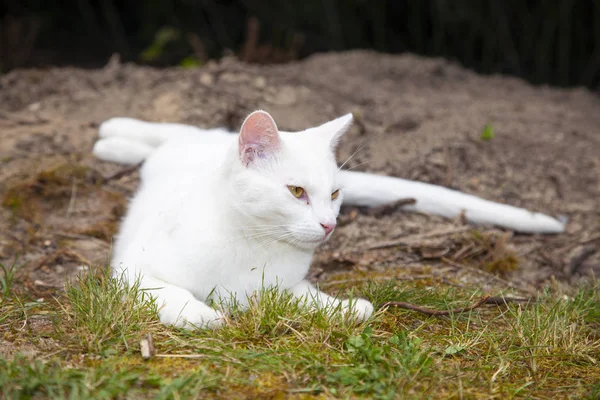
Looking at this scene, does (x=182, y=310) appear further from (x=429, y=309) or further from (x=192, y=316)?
(x=429, y=309)

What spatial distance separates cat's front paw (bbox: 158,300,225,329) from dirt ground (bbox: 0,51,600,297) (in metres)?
0.82

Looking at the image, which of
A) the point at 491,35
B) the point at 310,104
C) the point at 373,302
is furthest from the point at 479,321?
the point at 491,35

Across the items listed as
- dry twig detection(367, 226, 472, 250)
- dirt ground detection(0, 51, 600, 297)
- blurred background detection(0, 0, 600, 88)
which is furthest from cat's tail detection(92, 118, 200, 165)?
blurred background detection(0, 0, 600, 88)

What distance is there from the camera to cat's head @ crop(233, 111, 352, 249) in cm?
252

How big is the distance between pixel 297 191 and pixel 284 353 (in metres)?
0.62

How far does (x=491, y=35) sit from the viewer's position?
7.27m

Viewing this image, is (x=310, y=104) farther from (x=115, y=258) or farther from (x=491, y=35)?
(x=491, y=35)

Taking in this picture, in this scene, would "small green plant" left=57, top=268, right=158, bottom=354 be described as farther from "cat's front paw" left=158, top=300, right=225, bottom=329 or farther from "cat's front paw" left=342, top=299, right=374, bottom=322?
"cat's front paw" left=342, top=299, right=374, bottom=322

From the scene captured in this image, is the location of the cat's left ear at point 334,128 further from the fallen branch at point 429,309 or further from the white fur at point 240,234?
the fallen branch at point 429,309

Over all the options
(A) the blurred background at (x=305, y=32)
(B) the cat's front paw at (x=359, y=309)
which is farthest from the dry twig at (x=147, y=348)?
(A) the blurred background at (x=305, y=32)

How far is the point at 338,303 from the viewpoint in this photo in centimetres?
258

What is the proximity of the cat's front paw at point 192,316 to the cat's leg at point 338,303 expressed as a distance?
351 mm

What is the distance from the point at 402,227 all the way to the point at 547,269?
2.86 feet

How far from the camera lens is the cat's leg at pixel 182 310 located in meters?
2.45
